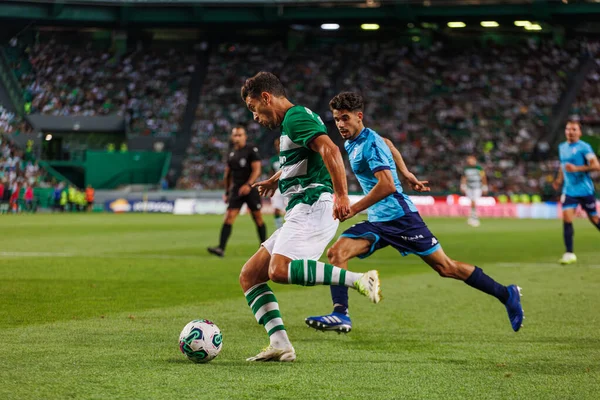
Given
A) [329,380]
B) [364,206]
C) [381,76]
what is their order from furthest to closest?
[381,76] < [364,206] < [329,380]

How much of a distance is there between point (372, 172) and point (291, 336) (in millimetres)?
1624

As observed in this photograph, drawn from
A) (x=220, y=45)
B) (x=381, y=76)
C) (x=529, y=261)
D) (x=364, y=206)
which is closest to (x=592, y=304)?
(x=364, y=206)

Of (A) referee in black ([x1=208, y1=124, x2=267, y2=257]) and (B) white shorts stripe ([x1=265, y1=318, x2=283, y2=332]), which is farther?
(A) referee in black ([x1=208, y1=124, x2=267, y2=257])

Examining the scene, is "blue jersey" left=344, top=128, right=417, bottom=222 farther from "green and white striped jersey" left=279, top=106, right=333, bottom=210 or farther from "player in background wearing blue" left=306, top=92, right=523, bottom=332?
"green and white striped jersey" left=279, top=106, right=333, bottom=210

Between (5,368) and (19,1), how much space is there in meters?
48.1

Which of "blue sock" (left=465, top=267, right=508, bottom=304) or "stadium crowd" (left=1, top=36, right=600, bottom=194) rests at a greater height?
"blue sock" (left=465, top=267, right=508, bottom=304)

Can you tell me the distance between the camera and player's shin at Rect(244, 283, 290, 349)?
21.7 feet

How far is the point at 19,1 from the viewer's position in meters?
50.3

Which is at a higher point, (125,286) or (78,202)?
(125,286)

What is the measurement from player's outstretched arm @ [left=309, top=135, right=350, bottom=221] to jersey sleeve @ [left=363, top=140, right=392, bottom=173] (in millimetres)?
1358

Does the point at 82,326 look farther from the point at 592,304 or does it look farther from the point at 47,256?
the point at 47,256

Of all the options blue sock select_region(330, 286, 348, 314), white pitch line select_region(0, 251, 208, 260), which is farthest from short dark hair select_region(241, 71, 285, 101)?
white pitch line select_region(0, 251, 208, 260)

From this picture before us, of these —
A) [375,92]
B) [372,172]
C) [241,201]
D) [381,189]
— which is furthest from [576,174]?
[375,92]

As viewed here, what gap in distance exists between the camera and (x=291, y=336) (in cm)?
789
